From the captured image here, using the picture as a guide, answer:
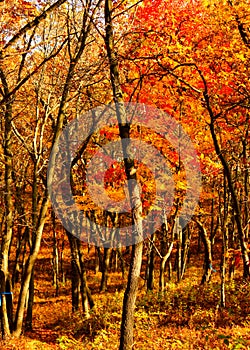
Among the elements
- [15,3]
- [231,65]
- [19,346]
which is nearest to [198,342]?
[19,346]

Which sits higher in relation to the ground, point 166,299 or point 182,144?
point 182,144

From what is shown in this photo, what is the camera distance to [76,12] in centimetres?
1165

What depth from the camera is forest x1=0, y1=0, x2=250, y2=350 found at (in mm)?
9047

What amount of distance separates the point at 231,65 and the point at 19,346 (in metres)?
10.2

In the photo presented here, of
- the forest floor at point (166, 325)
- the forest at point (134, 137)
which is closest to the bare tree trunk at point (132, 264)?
the forest at point (134, 137)

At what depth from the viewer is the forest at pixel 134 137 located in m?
9.05

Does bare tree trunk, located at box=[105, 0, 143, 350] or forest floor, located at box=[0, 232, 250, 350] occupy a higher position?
bare tree trunk, located at box=[105, 0, 143, 350]

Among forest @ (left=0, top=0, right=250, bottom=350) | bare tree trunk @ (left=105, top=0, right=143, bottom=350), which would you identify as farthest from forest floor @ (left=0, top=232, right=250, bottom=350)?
bare tree trunk @ (left=105, top=0, right=143, bottom=350)

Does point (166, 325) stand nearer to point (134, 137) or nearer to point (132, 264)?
point (132, 264)

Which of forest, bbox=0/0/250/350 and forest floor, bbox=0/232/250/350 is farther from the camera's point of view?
forest floor, bbox=0/232/250/350

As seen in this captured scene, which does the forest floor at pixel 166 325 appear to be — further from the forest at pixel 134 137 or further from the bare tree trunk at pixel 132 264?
the bare tree trunk at pixel 132 264

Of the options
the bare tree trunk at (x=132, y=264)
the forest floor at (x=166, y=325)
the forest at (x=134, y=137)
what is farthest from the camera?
the forest floor at (x=166, y=325)

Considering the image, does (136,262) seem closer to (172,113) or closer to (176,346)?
(176,346)

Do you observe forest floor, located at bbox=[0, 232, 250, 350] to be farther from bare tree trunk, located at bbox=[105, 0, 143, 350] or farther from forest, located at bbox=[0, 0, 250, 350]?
bare tree trunk, located at bbox=[105, 0, 143, 350]
